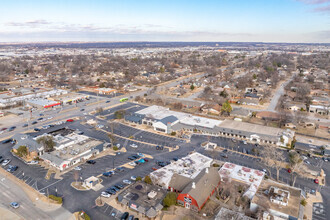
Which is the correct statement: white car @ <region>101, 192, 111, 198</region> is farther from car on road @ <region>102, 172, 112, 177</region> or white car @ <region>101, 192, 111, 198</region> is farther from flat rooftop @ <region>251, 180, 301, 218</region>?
flat rooftop @ <region>251, 180, 301, 218</region>

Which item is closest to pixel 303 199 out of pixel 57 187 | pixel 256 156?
pixel 256 156

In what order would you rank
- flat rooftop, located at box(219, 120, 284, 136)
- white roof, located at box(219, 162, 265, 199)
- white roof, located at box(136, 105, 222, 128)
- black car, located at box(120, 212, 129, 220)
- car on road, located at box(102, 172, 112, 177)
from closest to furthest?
black car, located at box(120, 212, 129, 220) → white roof, located at box(219, 162, 265, 199) → car on road, located at box(102, 172, 112, 177) → flat rooftop, located at box(219, 120, 284, 136) → white roof, located at box(136, 105, 222, 128)

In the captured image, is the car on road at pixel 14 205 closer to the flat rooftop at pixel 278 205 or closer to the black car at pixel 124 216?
the black car at pixel 124 216

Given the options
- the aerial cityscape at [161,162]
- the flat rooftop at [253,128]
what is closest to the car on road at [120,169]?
the aerial cityscape at [161,162]

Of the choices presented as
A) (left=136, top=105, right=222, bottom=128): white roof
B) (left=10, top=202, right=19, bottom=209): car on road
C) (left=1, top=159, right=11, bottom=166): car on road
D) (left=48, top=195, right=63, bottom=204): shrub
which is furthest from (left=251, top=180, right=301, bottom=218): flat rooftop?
(left=1, top=159, right=11, bottom=166): car on road

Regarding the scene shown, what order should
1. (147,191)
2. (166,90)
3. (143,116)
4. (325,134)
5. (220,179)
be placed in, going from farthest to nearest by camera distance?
(166,90) < (143,116) < (325,134) < (220,179) < (147,191)

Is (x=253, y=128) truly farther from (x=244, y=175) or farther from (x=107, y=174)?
(x=107, y=174)

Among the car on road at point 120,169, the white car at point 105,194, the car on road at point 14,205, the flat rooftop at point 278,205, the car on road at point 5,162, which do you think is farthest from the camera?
the car on road at point 5,162

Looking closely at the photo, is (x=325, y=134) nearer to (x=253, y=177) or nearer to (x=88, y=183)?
(x=253, y=177)
